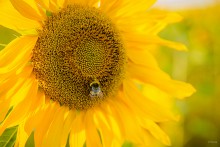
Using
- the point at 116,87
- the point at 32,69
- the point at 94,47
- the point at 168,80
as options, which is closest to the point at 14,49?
the point at 32,69

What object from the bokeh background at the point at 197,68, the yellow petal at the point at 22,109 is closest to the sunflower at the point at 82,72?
the yellow petal at the point at 22,109

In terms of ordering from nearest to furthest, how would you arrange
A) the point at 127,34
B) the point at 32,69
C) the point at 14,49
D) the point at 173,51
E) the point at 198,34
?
the point at 14,49
the point at 32,69
the point at 127,34
the point at 173,51
the point at 198,34

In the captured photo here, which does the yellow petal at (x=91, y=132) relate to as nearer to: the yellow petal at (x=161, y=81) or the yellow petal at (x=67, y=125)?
the yellow petal at (x=67, y=125)

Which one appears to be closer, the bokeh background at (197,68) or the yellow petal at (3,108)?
the yellow petal at (3,108)

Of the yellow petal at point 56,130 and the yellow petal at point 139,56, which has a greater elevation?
the yellow petal at point 139,56

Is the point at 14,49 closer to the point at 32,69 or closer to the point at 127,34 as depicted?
the point at 32,69

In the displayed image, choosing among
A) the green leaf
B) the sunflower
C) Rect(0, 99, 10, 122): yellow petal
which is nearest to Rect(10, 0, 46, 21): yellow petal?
the sunflower
